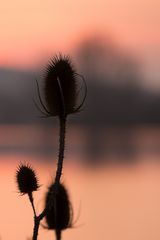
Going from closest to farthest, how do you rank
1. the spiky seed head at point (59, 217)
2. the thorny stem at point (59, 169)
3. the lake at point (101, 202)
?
the thorny stem at point (59, 169), the spiky seed head at point (59, 217), the lake at point (101, 202)

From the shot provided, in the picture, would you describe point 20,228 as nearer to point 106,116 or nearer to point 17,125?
point 17,125

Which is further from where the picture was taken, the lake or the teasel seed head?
the lake

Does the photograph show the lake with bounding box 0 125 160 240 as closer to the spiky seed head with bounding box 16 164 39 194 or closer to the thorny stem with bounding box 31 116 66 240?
Result: the spiky seed head with bounding box 16 164 39 194

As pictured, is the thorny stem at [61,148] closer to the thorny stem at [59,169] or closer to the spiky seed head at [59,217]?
the thorny stem at [59,169]

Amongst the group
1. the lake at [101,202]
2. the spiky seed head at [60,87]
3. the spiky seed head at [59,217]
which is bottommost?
the lake at [101,202]

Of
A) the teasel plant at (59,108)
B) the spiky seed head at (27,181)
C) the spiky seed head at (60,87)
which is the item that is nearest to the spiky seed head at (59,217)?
the teasel plant at (59,108)

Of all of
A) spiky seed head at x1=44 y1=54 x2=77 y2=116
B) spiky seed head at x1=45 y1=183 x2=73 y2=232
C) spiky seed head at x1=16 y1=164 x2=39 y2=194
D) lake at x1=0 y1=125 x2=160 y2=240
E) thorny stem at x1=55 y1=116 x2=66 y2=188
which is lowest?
lake at x1=0 y1=125 x2=160 y2=240

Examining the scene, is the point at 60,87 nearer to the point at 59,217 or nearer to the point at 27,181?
the point at 27,181

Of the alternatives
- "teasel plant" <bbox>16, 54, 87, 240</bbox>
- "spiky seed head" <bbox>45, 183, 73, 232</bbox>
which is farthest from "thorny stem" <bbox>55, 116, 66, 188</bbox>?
"spiky seed head" <bbox>45, 183, 73, 232</bbox>
